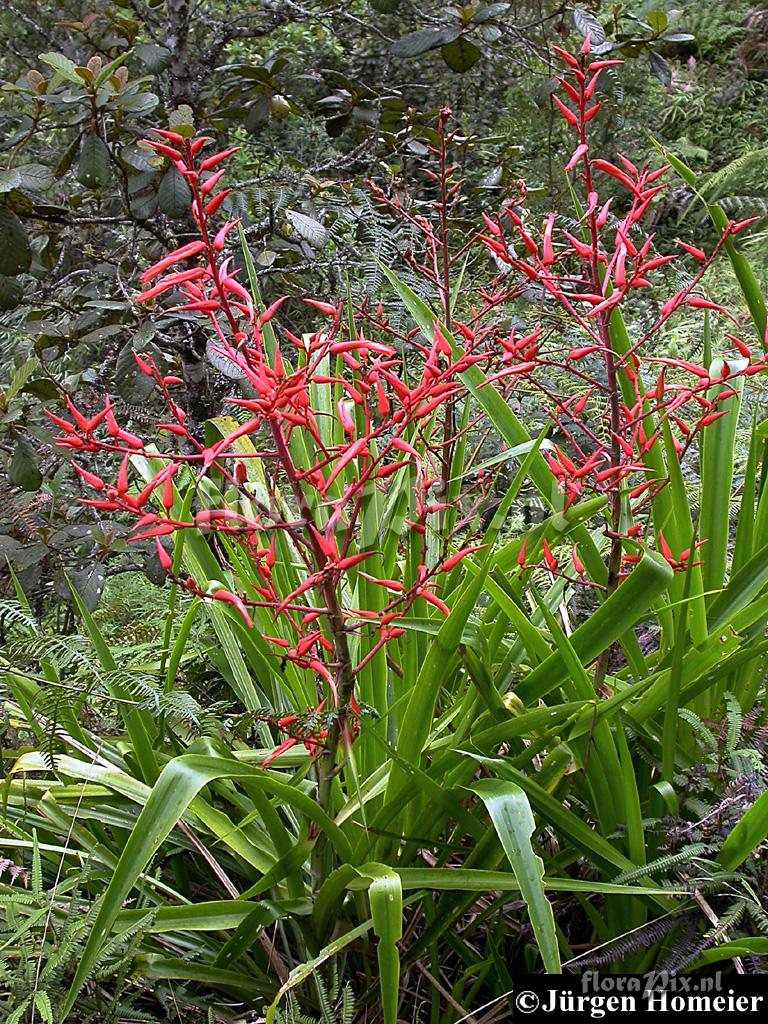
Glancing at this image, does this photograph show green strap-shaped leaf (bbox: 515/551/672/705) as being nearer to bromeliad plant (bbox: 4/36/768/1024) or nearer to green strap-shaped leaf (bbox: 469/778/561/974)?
bromeliad plant (bbox: 4/36/768/1024)

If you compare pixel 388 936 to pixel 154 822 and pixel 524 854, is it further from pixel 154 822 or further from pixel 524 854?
pixel 154 822

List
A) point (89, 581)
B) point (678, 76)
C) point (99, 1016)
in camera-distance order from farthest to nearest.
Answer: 1. point (678, 76)
2. point (89, 581)
3. point (99, 1016)

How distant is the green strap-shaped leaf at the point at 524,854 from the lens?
3.09 feet

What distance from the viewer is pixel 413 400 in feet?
3.26

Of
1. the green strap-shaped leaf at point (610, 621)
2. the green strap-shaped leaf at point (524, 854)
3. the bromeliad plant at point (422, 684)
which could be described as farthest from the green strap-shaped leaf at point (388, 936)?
the green strap-shaped leaf at point (610, 621)

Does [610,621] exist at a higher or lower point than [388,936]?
higher

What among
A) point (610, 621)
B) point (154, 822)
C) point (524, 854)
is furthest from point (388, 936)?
point (610, 621)

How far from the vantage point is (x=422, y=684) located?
3.79 feet

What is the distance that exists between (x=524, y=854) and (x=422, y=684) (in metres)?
0.25

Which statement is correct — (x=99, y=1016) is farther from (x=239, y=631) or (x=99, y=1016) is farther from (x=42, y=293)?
(x=42, y=293)

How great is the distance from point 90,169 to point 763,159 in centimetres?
560

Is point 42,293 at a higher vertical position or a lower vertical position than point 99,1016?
higher

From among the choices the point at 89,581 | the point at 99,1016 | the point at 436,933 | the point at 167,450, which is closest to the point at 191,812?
the point at 99,1016

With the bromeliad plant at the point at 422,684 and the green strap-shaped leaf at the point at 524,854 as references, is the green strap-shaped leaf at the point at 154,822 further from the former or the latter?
the green strap-shaped leaf at the point at 524,854
